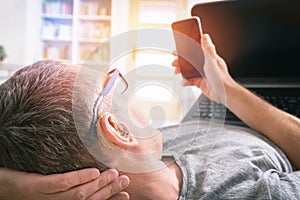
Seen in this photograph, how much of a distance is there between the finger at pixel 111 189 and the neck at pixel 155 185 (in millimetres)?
23

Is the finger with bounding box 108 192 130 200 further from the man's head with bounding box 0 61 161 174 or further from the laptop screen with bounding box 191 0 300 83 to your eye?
the laptop screen with bounding box 191 0 300 83

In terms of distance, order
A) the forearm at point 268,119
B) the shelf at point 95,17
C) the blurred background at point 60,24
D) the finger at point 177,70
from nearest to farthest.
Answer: the finger at point 177,70, the forearm at point 268,119, the blurred background at point 60,24, the shelf at point 95,17

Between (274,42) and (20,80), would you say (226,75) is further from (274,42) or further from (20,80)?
(20,80)

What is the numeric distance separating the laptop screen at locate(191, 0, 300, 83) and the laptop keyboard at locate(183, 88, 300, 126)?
4cm

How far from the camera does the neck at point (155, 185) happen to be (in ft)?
1.60

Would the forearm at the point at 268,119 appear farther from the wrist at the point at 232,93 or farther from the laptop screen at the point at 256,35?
the laptop screen at the point at 256,35

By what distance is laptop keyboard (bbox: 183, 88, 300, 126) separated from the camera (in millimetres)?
732

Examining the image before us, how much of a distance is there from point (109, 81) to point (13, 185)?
18cm

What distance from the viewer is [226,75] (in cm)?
84

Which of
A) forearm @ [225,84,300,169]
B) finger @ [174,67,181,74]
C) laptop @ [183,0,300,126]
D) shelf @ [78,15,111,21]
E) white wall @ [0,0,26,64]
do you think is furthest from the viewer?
white wall @ [0,0,26,64]

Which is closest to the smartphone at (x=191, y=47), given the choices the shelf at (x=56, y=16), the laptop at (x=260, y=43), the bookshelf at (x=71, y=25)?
the laptop at (x=260, y=43)

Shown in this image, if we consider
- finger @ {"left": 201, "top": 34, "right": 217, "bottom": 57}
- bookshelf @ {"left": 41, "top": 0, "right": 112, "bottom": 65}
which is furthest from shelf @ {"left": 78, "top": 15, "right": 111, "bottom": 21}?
finger @ {"left": 201, "top": 34, "right": 217, "bottom": 57}

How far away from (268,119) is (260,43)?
0.82 ft

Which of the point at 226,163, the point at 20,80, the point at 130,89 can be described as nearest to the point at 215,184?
the point at 226,163
